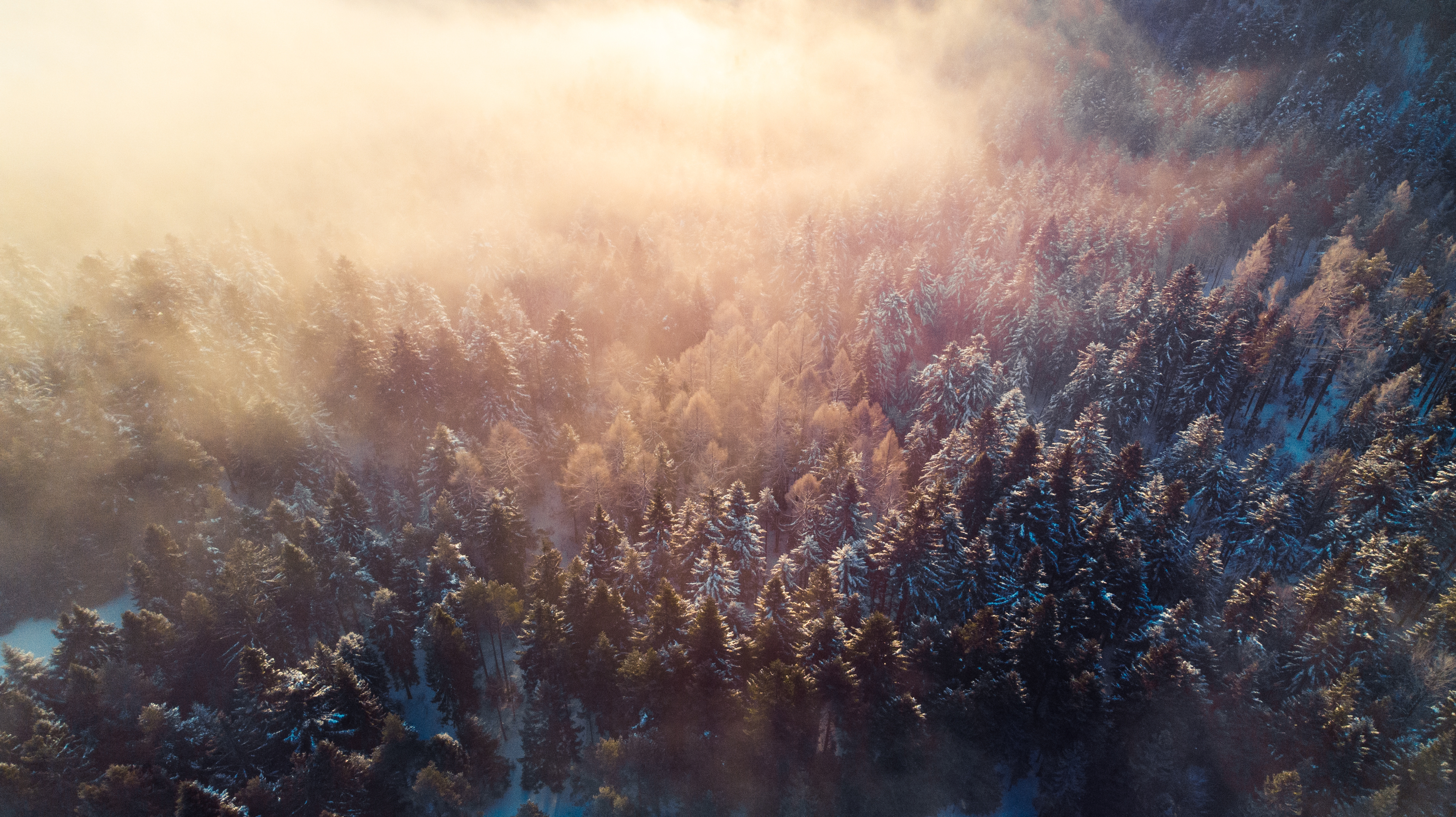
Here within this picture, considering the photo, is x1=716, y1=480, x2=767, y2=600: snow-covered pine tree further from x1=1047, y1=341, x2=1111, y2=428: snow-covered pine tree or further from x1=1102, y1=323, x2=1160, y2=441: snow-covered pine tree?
x1=1102, y1=323, x2=1160, y2=441: snow-covered pine tree

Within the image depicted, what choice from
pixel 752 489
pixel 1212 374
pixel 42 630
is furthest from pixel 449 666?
pixel 1212 374

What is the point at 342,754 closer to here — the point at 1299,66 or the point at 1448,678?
the point at 1448,678

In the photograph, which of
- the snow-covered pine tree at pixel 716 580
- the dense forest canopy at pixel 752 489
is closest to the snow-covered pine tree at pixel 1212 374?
the dense forest canopy at pixel 752 489

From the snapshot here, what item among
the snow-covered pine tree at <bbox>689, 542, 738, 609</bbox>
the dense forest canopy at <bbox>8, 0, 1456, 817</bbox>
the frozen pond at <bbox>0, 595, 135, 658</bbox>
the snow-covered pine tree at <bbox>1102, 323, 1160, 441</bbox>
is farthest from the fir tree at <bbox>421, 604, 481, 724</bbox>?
the snow-covered pine tree at <bbox>1102, 323, 1160, 441</bbox>

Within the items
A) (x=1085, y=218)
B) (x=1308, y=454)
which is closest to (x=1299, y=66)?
(x=1085, y=218)

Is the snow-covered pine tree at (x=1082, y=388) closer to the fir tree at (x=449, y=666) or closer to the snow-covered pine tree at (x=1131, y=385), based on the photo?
the snow-covered pine tree at (x=1131, y=385)

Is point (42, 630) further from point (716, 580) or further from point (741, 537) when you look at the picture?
point (741, 537)
